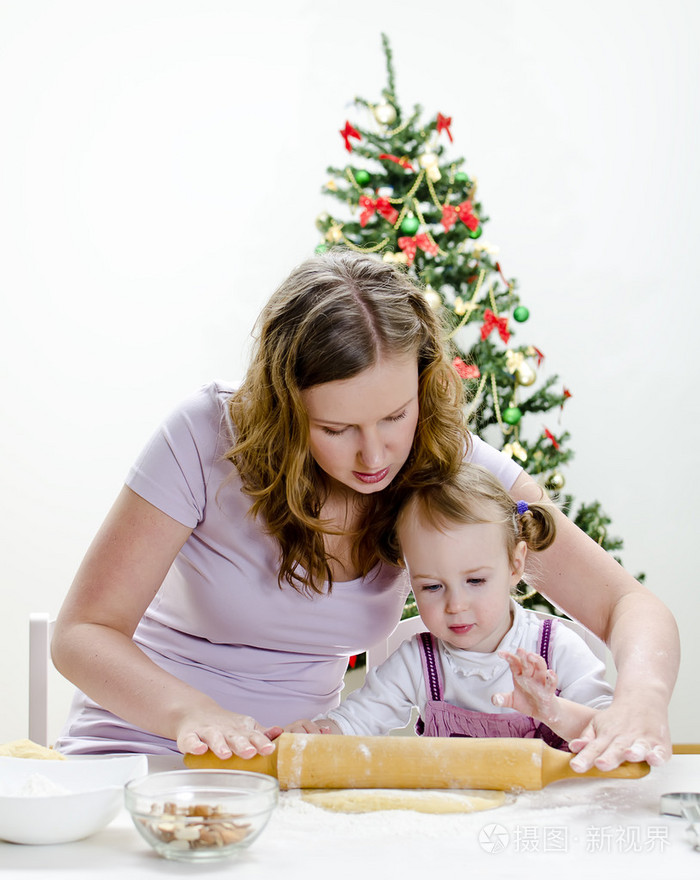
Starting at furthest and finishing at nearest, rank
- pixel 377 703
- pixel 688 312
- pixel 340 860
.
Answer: pixel 688 312 → pixel 377 703 → pixel 340 860

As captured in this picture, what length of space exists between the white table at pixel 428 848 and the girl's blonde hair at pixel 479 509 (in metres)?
0.48

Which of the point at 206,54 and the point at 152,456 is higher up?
the point at 206,54

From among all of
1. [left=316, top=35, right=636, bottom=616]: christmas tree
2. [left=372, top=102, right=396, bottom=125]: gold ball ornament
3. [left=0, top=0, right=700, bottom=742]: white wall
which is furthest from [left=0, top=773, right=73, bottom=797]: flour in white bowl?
[left=0, top=0, right=700, bottom=742]: white wall

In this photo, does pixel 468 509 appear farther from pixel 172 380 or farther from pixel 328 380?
pixel 172 380

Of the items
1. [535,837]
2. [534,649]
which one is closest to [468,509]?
[534,649]

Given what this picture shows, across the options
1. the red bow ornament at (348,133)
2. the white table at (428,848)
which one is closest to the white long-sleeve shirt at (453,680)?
the white table at (428,848)

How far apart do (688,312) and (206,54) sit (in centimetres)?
222

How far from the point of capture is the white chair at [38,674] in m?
1.50

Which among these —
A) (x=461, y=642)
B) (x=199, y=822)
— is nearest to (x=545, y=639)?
(x=461, y=642)

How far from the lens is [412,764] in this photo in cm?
101

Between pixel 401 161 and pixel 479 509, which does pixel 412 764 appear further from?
pixel 401 161

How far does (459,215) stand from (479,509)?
1823 millimetres

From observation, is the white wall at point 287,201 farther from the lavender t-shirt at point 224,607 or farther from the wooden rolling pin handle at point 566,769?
the wooden rolling pin handle at point 566,769

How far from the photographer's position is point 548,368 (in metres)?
3.73
